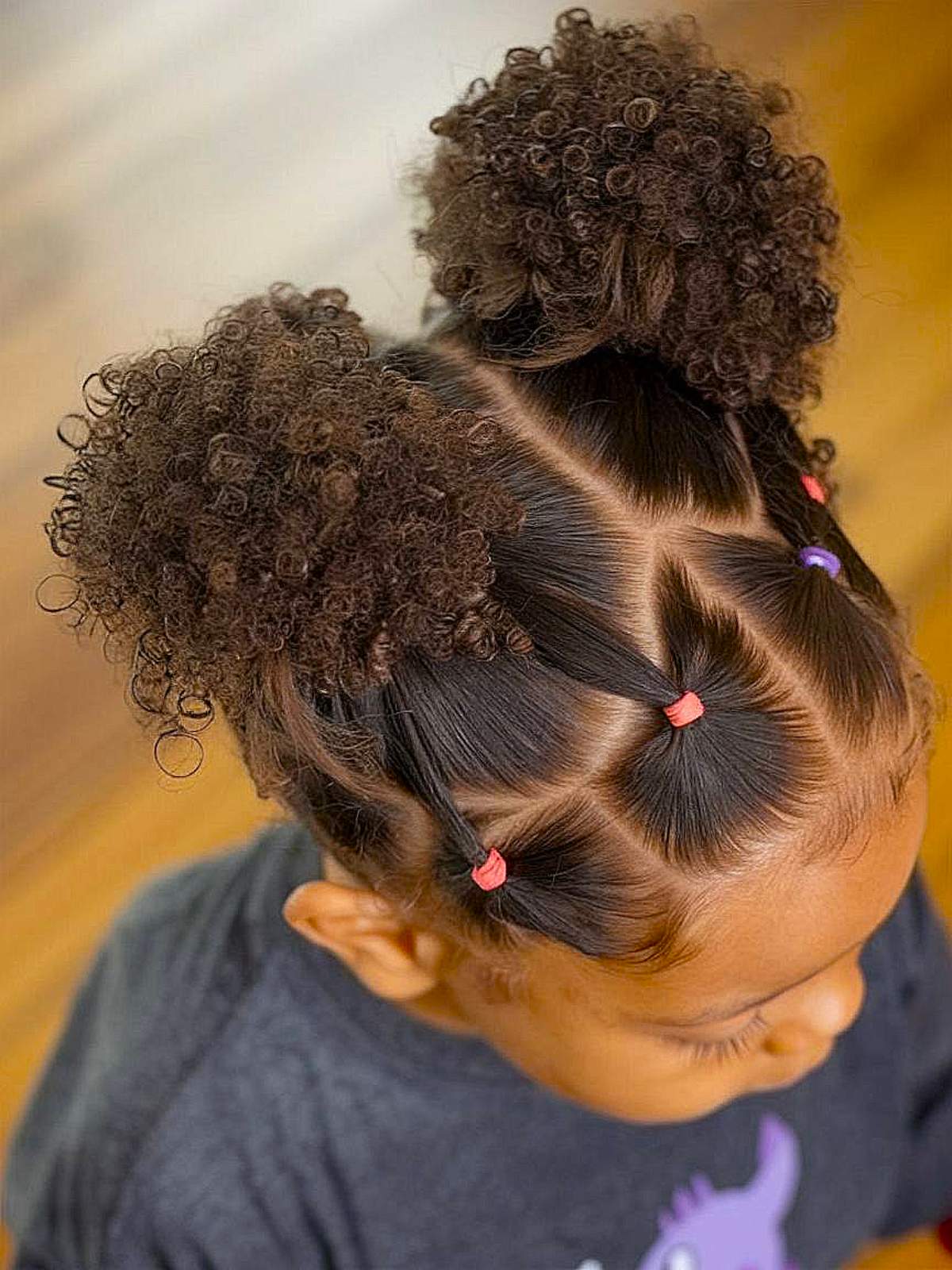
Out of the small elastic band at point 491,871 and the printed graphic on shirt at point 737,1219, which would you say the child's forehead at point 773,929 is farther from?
the printed graphic on shirt at point 737,1219

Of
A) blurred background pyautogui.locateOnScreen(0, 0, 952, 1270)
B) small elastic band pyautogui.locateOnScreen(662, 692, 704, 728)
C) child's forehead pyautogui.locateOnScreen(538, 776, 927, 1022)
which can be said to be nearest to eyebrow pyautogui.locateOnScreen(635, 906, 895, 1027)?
child's forehead pyautogui.locateOnScreen(538, 776, 927, 1022)

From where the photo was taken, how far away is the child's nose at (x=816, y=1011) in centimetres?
70

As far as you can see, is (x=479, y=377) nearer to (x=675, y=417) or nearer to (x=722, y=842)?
(x=675, y=417)

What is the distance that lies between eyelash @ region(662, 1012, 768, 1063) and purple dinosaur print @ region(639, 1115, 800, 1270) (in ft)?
0.76

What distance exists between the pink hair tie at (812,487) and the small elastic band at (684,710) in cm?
12

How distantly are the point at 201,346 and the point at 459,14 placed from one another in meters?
1.41

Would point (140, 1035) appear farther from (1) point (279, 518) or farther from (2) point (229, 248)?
(2) point (229, 248)

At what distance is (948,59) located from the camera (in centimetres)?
176

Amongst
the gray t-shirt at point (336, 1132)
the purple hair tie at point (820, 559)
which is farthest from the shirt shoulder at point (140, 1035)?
the purple hair tie at point (820, 559)

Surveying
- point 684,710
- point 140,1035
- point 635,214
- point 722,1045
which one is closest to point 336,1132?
point 140,1035

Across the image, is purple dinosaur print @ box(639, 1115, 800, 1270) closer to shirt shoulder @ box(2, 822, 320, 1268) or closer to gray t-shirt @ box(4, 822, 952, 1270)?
gray t-shirt @ box(4, 822, 952, 1270)

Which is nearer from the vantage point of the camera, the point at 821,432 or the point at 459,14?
the point at 821,432

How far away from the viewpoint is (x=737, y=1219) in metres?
0.94

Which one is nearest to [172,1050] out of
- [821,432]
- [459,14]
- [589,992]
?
[589,992]
